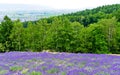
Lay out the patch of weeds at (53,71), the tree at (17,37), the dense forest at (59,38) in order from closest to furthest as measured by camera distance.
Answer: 1. the patch of weeds at (53,71)
2. the tree at (17,37)
3. the dense forest at (59,38)

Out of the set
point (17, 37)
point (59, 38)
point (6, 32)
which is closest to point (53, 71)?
point (59, 38)

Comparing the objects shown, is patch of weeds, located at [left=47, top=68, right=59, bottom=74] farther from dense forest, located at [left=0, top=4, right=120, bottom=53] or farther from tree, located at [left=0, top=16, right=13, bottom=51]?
tree, located at [left=0, top=16, right=13, bottom=51]

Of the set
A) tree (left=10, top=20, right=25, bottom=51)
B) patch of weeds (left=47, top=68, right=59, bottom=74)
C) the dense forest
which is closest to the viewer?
patch of weeds (left=47, top=68, right=59, bottom=74)

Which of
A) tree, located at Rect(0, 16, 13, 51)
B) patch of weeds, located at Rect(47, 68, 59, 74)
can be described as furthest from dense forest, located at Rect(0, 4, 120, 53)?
patch of weeds, located at Rect(47, 68, 59, 74)

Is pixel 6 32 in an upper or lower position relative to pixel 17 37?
upper

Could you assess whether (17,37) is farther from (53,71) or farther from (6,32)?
(53,71)

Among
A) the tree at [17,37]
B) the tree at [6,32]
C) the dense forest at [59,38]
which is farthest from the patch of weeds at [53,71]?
the tree at [6,32]

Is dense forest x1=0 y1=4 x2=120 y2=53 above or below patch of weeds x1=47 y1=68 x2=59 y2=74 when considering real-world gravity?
below

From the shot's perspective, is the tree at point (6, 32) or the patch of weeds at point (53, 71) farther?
the tree at point (6, 32)

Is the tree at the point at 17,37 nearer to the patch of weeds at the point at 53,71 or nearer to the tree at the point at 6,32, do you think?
the tree at the point at 6,32

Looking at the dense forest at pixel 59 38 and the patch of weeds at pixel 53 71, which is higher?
the patch of weeds at pixel 53 71

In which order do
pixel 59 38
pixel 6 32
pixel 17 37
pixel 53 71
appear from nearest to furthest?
pixel 53 71, pixel 59 38, pixel 17 37, pixel 6 32

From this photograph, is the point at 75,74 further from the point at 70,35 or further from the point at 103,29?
the point at 103,29

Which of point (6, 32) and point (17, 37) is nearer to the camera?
point (17, 37)
